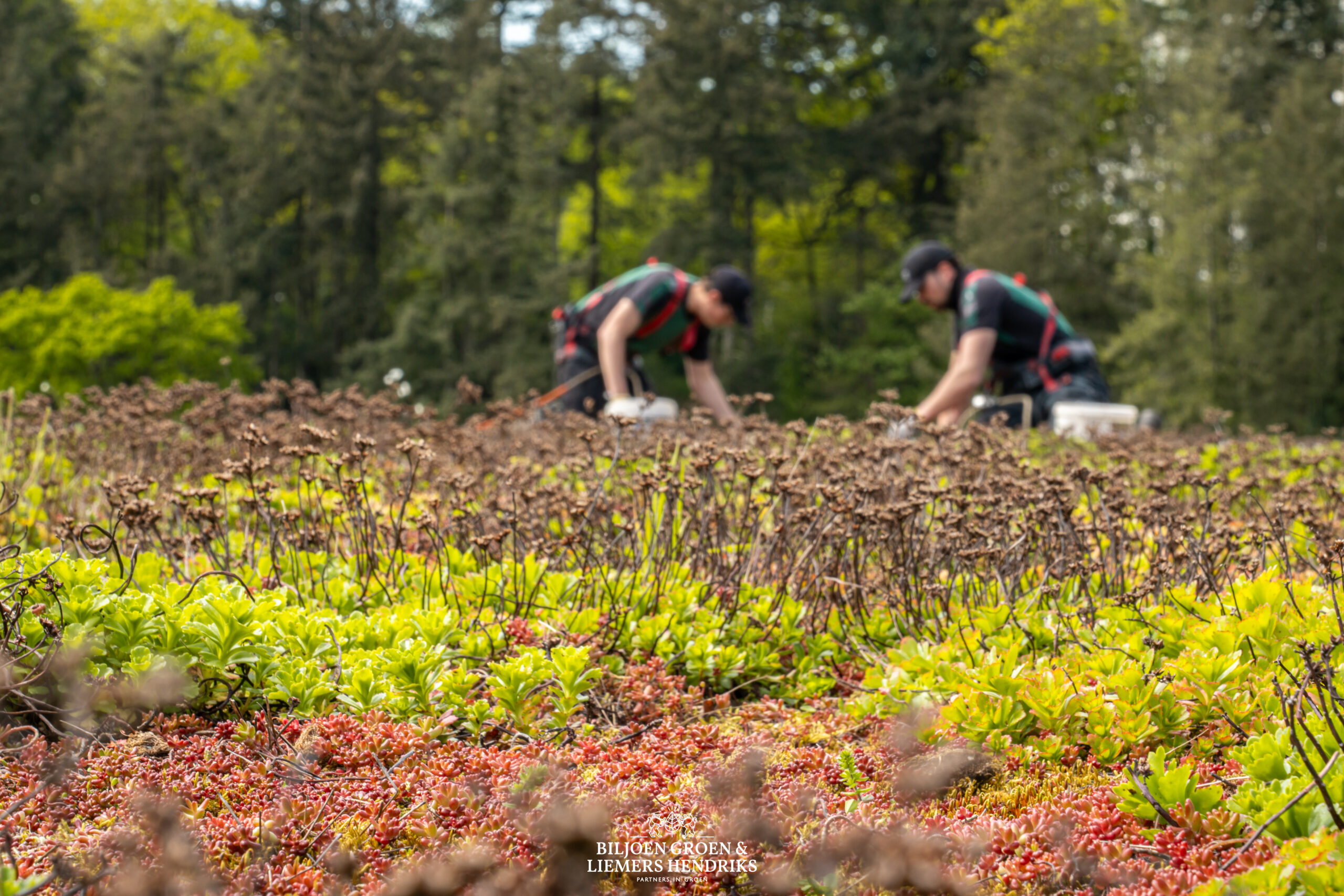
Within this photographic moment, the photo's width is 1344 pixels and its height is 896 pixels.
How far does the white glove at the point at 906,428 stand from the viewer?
187 inches

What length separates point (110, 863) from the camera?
5.93 feet

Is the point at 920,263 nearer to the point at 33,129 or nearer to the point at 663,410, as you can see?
the point at 663,410

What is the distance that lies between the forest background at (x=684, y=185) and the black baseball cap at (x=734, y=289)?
16659 millimetres

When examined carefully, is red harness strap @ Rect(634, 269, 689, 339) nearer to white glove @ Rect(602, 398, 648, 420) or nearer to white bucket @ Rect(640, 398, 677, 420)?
white bucket @ Rect(640, 398, 677, 420)

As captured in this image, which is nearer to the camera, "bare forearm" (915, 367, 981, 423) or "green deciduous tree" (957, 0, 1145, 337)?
"bare forearm" (915, 367, 981, 423)

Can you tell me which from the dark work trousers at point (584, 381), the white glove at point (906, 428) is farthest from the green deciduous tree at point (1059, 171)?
the white glove at point (906, 428)

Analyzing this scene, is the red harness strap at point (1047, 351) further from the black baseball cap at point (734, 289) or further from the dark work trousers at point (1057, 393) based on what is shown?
the black baseball cap at point (734, 289)

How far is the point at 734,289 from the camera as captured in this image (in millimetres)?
8711

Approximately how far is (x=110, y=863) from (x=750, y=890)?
115cm

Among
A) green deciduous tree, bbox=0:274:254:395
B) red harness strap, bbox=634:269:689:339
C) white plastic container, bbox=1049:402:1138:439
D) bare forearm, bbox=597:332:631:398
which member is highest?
Answer: red harness strap, bbox=634:269:689:339

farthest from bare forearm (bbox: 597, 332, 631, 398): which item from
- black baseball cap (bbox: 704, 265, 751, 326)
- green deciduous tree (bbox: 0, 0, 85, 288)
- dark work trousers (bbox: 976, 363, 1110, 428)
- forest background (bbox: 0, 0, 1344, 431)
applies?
A: green deciduous tree (bbox: 0, 0, 85, 288)

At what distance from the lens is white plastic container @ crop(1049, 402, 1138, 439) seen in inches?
301

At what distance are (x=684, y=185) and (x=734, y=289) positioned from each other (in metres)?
25.7

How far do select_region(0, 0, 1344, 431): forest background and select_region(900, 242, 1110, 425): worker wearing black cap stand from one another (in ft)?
47.3
